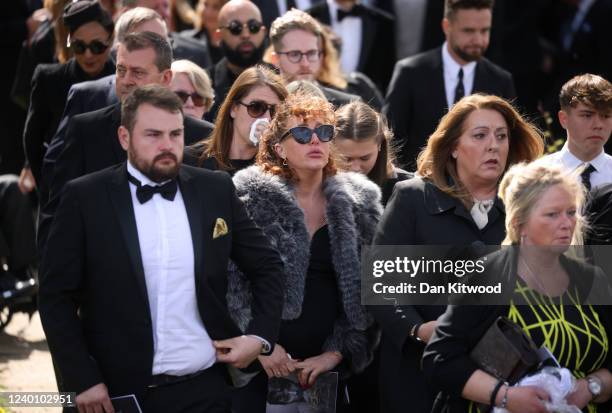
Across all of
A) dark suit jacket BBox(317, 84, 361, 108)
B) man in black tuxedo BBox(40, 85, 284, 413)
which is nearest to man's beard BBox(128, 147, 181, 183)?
man in black tuxedo BBox(40, 85, 284, 413)

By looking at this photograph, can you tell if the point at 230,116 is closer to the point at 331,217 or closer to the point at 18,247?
the point at 331,217

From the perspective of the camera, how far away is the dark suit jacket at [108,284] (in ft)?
17.5

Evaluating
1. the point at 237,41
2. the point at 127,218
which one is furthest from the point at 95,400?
the point at 237,41

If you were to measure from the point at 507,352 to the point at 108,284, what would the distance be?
160 cm

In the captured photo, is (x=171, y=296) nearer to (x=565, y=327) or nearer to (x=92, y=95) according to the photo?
(x=565, y=327)

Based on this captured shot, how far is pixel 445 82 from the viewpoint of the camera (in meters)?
9.37

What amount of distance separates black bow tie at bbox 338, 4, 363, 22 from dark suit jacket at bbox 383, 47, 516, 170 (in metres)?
1.49

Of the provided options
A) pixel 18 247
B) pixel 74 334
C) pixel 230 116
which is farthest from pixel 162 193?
pixel 18 247

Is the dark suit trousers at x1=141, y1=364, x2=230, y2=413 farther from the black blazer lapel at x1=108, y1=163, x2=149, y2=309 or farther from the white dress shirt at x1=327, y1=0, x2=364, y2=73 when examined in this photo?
the white dress shirt at x1=327, y1=0, x2=364, y2=73

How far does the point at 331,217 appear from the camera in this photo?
6.34 metres

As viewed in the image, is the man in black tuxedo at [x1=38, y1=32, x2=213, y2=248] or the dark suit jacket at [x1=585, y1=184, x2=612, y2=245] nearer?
the dark suit jacket at [x1=585, y1=184, x2=612, y2=245]

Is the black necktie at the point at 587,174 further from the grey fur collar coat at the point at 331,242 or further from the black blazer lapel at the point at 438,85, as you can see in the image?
the black blazer lapel at the point at 438,85

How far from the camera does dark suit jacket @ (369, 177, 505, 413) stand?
5.99 m

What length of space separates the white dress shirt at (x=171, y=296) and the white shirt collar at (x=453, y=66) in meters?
4.36
